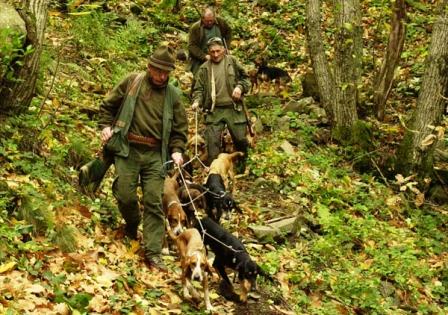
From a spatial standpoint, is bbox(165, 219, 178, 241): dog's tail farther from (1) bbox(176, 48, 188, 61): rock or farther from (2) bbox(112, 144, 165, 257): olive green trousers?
(1) bbox(176, 48, 188, 61): rock

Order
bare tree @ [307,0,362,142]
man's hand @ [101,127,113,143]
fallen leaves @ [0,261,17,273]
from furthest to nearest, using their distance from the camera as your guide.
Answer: bare tree @ [307,0,362,142] < man's hand @ [101,127,113,143] < fallen leaves @ [0,261,17,273]

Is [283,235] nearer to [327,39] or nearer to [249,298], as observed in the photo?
[249,298]

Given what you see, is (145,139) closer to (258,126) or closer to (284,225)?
(284,225)

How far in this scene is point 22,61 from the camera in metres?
7.75

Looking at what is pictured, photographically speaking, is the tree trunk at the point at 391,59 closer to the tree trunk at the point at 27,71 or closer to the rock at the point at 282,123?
the rock at the point at 282,123

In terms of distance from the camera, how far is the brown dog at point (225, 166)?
9.88 metres

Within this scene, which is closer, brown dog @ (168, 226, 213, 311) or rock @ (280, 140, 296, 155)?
brown dog @ (168, 226, 213, 311)

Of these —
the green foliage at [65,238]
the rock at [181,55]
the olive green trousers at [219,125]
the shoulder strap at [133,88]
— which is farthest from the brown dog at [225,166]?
the rock at [181,55]

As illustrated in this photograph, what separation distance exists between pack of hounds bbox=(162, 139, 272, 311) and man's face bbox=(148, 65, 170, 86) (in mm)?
1030

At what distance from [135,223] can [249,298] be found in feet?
5.42

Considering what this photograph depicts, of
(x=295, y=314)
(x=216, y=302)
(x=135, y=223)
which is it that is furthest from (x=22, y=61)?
(x=295, y=314)

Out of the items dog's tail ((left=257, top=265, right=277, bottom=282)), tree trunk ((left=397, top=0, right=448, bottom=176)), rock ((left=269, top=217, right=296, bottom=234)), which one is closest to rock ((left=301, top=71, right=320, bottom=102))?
tree trunk ((left=397, top=0, right=448, bottom=176))

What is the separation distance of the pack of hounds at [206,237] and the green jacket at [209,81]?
1167 millimetres

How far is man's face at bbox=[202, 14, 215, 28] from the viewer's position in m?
12.4
